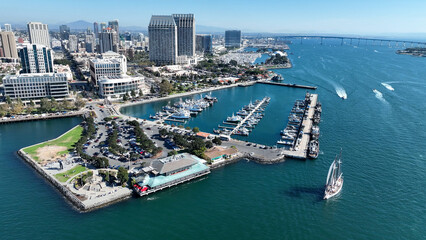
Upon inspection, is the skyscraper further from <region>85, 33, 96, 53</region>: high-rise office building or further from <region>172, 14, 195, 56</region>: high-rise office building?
<region>172, 14, 195, 56</region>: high-rise office building

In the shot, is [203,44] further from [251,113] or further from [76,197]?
[76,197]

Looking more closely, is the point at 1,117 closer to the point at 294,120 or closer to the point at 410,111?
the point at 294,120

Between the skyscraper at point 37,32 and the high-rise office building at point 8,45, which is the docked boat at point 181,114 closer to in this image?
the high-rise office building at point 8,45

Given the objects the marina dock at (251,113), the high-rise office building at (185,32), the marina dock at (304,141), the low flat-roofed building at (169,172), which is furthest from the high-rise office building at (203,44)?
the low flat-roofed building at (169,172)

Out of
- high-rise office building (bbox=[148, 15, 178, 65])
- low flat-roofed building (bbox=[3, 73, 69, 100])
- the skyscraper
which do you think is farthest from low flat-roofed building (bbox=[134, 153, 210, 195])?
the skyscraper

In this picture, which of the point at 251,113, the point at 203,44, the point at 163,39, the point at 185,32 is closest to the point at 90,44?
the point at 163,39
